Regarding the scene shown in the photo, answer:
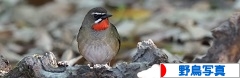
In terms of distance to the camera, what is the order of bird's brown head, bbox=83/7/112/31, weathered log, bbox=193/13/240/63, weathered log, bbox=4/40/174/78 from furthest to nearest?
weathered log, bbox=193/13/240/63 < bird's brown head, bbox=83/7/112/31 < weathered log, bbox=4/40/174/78

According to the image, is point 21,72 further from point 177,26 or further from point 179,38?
point 177,26

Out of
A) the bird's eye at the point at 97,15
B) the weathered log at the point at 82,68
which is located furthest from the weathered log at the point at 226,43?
the bird's eye at the point at 97,15

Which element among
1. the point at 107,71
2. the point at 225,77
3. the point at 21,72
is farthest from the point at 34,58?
the point at 225,77

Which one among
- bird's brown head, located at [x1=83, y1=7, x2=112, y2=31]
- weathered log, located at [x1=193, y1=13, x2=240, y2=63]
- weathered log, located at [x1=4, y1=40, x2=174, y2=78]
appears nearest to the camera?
weathered log, located at [x1=4, y1=40, x2=174, y2=78]

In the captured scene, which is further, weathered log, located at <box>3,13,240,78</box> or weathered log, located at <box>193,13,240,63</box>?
weathered log, located at <box>193,13,240,63</box>

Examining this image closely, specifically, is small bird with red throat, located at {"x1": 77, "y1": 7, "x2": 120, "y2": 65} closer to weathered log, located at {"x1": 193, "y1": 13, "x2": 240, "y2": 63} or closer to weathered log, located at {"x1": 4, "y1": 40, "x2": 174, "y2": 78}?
weathered log, located at {"x1": 4, "y1": 40, "x2": 174, "y2": 78}

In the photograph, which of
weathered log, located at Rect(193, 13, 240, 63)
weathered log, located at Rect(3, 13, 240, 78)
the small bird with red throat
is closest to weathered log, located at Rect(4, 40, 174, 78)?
weathered log, located at Rect(3, 13, 240, 78)

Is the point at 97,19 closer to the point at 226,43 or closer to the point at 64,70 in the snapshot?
the point at 64,70

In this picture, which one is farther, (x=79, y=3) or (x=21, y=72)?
(x=79, y=3)

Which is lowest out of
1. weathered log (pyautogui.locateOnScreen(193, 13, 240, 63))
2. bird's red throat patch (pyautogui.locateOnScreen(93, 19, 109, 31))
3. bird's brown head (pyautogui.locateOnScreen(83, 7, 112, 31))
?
weathered log (pyautogui.locateOnScreen(193, 13, 240, 63))
